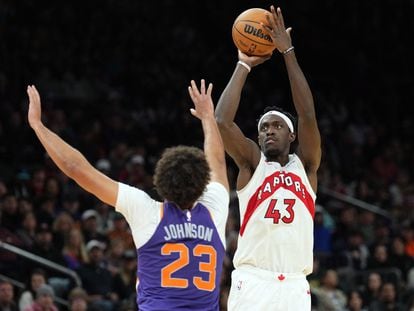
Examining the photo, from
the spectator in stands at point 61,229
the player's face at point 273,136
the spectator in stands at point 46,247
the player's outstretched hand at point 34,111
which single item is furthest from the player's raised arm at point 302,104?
the spectator in stands at point 61,229

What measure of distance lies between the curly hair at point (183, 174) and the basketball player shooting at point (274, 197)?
1.74 meters

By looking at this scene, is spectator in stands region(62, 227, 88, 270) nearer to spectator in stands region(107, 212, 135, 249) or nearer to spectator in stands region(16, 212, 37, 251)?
spectator in stands region(16, 212, 37, 251)

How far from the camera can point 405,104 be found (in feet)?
78.5

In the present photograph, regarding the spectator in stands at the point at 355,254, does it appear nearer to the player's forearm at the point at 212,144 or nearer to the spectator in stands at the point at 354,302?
the spectator in stands at the point at 354,302

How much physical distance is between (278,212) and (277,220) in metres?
0.06

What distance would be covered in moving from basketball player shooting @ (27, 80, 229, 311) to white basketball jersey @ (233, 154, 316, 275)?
1681 millimetres

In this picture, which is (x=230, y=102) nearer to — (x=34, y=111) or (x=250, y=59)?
(x=250, y=59)

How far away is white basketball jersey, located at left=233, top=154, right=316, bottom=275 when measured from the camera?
757cm

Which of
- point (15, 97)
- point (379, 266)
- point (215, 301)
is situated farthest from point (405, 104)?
point (215, 301)

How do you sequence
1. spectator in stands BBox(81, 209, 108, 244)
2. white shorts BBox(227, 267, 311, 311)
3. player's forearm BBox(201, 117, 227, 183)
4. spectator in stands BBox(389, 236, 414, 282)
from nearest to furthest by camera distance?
player's forearm BBox(201, 117, 227, 183)
white shorts BBox(227, 267, 311, 311)
spectator in stands BBox(81, 209, 108, 244)
spectator in stands BBox(389, 236, 414, 282)

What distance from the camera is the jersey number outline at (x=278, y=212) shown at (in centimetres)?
760

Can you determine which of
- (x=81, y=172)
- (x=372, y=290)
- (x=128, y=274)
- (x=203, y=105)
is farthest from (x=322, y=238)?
(x=81, y=172)

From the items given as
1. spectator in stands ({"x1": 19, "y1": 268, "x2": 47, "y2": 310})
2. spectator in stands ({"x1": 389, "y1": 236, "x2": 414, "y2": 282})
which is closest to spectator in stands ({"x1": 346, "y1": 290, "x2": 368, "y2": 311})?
spectator in stands ({"x1": 389, "y1": 236, "x2": 414, "y2": 282})

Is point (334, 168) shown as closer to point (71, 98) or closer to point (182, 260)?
point (71, 98)
